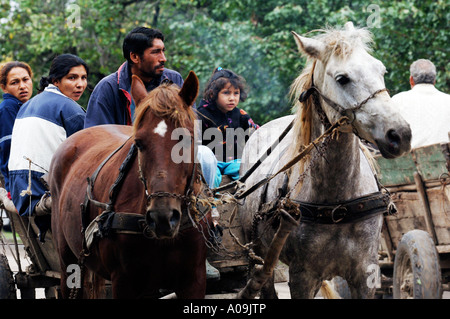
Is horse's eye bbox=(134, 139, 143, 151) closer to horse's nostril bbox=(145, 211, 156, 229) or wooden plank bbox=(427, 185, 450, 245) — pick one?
horse's nostril bbox=(145, 211, 156, 229)

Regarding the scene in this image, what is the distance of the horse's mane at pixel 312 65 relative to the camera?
13.9ft

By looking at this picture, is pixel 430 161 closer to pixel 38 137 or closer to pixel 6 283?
pixel 38 137

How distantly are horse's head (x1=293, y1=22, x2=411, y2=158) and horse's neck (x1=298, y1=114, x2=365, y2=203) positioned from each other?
212 millimetres

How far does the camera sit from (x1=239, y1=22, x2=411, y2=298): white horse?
4.13 meters

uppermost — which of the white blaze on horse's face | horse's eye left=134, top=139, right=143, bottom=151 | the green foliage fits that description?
the green foliage

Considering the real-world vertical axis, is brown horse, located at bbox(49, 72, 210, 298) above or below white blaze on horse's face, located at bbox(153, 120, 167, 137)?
below

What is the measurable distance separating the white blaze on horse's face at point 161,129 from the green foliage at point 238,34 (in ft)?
22.9

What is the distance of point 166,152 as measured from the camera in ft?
11.5

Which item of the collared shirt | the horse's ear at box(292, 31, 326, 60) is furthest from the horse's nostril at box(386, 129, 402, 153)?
the collared shirt

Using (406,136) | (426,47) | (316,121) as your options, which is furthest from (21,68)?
(426,47)

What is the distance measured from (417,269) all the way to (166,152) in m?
2.15

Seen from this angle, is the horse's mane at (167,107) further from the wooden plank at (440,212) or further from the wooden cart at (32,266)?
the wooden plank at (440,212)

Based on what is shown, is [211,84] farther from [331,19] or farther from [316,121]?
[331,19]

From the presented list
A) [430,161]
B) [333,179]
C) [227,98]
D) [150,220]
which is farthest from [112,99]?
[430,161]
